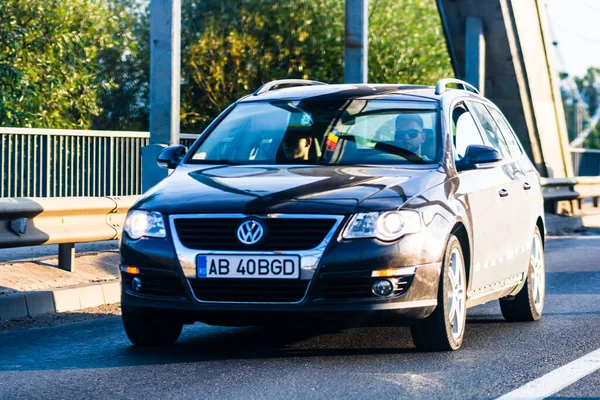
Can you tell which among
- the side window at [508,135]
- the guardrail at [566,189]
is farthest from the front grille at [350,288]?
the guardrail at [566,189]

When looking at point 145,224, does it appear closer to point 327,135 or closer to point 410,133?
point 327,135

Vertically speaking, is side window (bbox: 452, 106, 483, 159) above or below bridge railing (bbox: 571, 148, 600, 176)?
above

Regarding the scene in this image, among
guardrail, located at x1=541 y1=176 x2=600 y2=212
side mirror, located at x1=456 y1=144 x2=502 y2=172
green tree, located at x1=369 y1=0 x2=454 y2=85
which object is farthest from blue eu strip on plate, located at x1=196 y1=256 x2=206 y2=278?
green tree, located at x1=369 y1=0 x2=454 y2=85

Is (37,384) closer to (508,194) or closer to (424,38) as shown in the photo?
(508,194)

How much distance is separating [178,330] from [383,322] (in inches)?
53.2

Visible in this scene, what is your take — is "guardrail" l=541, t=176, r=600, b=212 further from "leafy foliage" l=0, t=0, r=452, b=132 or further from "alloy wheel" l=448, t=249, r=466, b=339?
"leafy foliage" l=0, t=0, r=452, b=132

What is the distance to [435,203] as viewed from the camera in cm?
712

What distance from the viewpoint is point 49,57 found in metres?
24.8

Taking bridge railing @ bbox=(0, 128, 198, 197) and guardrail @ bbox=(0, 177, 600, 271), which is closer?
guardrail @ bbox=(0, 177, 600, 271)

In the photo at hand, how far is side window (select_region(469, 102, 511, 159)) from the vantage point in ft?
29.1

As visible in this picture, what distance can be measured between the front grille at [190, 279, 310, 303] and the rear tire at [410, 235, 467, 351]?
2.65ft

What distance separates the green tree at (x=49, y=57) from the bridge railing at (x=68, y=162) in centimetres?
770

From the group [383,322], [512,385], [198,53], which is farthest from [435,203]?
[198,53]

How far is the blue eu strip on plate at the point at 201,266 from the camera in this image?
6797mm
